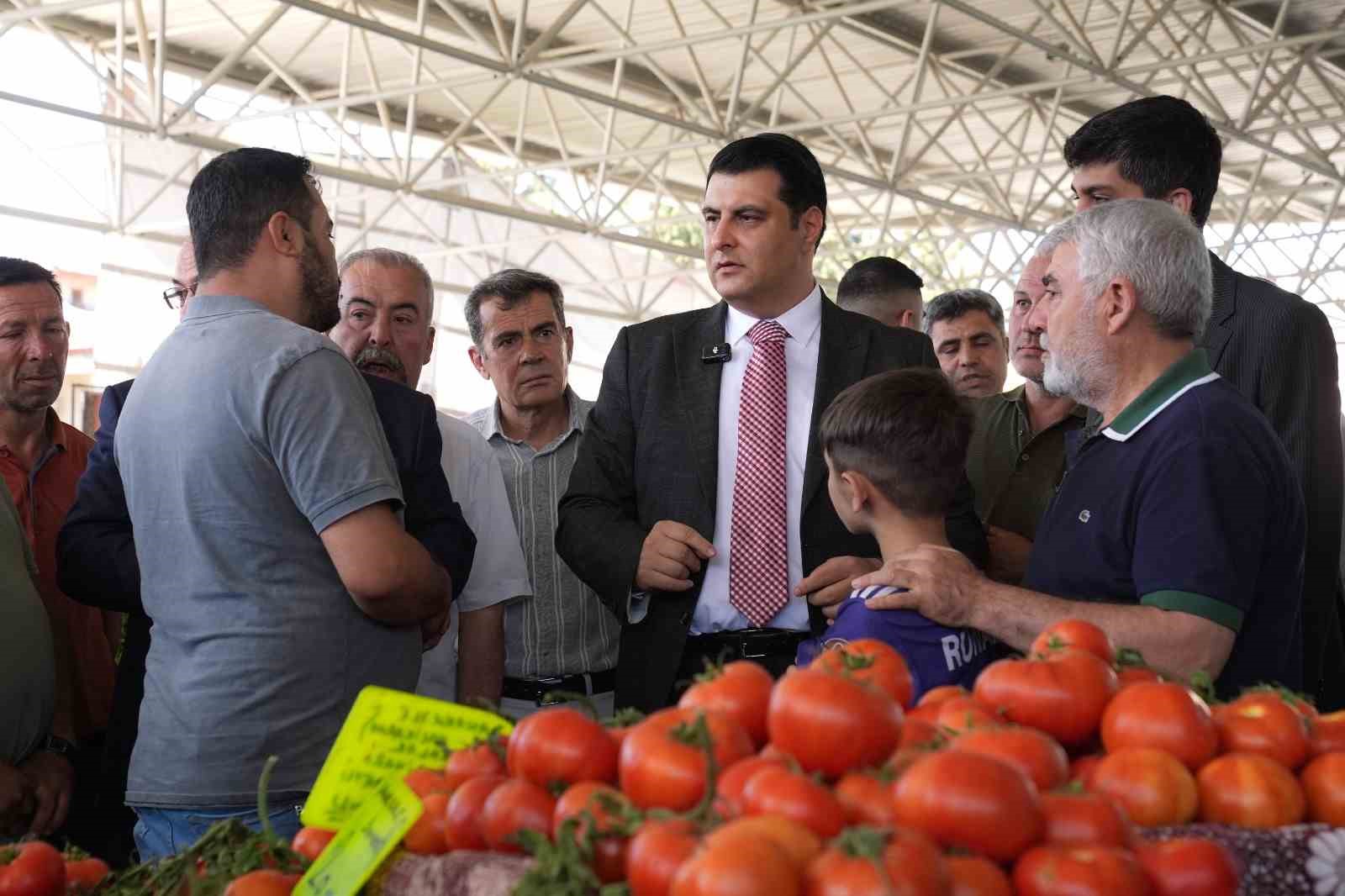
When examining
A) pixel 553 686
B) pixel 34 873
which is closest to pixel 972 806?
pixel 34 873

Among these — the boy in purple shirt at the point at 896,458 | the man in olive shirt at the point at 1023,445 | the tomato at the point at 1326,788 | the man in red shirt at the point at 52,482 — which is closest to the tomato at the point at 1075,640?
the tomato at the point at 1326,788

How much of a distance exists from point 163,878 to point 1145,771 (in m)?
1.03

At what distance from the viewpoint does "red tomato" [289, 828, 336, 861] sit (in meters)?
1.61

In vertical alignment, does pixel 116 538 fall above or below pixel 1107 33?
below

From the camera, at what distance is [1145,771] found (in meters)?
1.42

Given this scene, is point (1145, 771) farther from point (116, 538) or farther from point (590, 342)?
point (590, 342)

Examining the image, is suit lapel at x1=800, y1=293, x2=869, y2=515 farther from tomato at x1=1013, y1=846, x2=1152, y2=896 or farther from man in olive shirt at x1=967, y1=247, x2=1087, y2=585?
tomato at x1=1013, y1=846, x2=1152, y2=896

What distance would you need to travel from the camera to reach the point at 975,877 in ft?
3.81

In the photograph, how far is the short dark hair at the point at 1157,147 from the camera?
2.87 m

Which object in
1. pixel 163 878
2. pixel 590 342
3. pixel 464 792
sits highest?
pixel 590 342

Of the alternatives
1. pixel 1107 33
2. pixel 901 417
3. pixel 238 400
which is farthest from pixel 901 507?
pixel 1107 33

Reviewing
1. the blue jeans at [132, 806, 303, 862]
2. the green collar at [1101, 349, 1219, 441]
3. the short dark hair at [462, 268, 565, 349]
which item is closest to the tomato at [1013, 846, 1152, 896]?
the green collar at [1101, 349, 1219, 441]

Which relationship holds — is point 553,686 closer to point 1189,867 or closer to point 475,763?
point 475,763

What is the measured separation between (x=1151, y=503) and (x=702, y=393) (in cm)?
101
